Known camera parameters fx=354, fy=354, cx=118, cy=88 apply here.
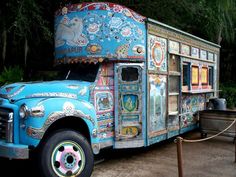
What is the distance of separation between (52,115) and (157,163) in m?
2.66

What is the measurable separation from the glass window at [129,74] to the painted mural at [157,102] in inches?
16.7

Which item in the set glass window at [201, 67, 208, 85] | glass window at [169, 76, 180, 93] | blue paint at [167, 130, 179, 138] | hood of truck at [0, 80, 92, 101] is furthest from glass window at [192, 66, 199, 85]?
hood of truck at [0, 80, 92, 101]

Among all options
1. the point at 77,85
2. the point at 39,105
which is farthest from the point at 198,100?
the point at 39,105

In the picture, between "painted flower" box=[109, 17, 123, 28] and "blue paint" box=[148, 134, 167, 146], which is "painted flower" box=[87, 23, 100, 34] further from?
"blue paint" box=[148, 134, 167, 146]

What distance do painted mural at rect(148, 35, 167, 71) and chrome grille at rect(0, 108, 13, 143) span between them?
3067mm

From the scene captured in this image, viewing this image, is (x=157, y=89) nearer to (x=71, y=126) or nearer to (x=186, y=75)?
(x=186, y=75)

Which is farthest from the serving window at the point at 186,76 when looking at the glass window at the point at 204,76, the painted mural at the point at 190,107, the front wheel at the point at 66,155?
the front wheel at the point at 66,155

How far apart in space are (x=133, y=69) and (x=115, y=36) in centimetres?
74

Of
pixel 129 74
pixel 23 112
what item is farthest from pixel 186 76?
pixel 23 112

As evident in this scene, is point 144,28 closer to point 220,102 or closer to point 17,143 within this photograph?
point 17,143

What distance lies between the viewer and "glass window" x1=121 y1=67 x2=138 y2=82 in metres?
6.86

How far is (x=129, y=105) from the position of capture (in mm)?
6914

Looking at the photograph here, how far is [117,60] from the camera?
6.73m

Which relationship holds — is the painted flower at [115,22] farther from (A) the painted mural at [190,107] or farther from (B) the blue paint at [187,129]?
(B) the blue paint at [187,129]
